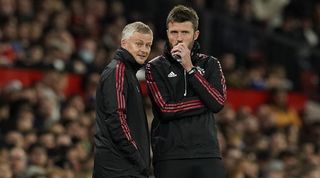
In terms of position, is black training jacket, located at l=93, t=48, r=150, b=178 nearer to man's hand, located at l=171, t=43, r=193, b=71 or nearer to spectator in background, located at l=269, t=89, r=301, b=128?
man's hand, located at l=171, t=43, r=193, b=71

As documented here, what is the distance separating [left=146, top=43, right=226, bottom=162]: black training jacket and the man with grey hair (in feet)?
0.50

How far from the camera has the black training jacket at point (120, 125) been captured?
20.6 ft

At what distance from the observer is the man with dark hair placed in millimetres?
6469

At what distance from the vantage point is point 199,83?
6.45 m

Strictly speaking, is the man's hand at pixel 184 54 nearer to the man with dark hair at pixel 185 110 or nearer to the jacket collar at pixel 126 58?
the man with dark hair at pixel 185 110

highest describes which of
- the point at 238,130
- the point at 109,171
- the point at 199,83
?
the point at 199,83

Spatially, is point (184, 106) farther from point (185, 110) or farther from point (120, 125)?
point (120, 125)

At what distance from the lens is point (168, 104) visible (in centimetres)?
650

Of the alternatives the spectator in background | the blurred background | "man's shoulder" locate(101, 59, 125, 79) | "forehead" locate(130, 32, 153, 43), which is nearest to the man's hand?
"forehead" locate(130, 32, 153, 43)

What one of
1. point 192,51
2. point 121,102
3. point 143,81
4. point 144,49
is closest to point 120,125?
point 121,102

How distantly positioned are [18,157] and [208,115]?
3.92m

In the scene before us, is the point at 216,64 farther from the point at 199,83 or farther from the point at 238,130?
the point at 238,130

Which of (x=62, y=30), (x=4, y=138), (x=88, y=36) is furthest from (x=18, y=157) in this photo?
(x=88, y=36)

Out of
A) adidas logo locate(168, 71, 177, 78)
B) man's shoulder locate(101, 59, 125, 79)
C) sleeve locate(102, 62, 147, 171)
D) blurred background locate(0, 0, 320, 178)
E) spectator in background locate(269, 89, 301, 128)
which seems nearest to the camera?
sleeve locate(102, 62, 147, 171)
